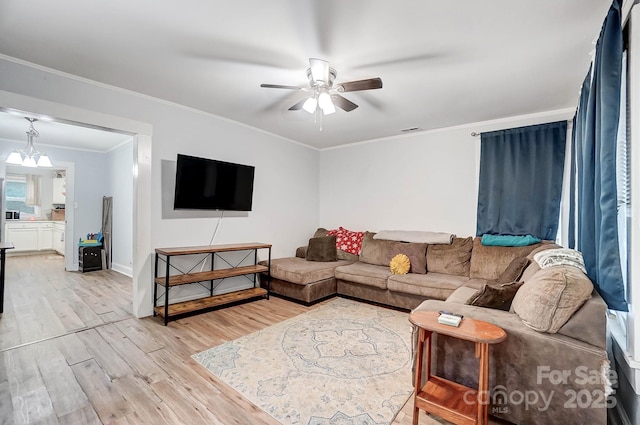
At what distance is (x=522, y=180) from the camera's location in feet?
11.9

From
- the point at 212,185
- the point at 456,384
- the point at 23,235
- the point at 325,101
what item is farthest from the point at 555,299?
the point at 23,235

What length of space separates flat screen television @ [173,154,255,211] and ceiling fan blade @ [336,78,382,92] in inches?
84.7

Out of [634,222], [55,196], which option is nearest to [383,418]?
[634,222]

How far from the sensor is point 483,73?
2625 mm

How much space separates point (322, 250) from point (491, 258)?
2366 mm

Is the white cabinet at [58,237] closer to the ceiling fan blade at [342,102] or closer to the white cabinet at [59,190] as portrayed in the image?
the white cabinet at [59,190]

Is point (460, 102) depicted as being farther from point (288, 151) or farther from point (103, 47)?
point (103, 47)

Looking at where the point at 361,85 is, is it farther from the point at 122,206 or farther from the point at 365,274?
the point at 122,206

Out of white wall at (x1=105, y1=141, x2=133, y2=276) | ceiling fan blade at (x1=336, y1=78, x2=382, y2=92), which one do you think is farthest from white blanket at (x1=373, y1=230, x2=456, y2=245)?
white wall at (x1=105, y1=141, x2=133, y2=276)

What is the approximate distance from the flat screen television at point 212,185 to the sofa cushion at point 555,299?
351 centimetres

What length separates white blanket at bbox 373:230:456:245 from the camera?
404cm

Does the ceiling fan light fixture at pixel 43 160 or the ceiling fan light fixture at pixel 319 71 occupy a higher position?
the ceiling fan light fixture at pixel 319 71

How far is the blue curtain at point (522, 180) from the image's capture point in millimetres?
3461

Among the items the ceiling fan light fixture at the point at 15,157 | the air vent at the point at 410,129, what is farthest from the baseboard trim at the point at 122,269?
the air vent at the point at 410,129
